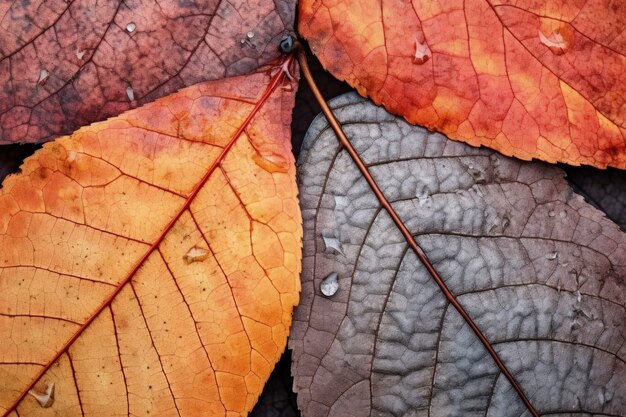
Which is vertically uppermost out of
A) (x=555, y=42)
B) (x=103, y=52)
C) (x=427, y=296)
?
(x=103, y=52)

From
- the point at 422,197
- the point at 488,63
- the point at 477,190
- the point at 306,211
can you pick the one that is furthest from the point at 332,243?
the point at 488,63

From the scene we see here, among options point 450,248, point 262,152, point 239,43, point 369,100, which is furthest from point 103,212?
point 450,248

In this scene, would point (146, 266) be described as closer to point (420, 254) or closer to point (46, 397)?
point (46, 397)

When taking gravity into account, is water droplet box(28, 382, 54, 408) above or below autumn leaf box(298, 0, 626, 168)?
below

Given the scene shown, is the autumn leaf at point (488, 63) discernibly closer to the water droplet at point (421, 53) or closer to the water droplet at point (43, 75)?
the water droplet at point (421, 53)

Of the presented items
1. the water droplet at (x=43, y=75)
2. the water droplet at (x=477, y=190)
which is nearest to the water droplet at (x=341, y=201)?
the water droplet at (x=477, y=190)

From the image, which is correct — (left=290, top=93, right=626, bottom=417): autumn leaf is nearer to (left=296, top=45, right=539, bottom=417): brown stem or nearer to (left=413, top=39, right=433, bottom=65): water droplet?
(left=296, top=45, right=539, bottom=417): brown stem

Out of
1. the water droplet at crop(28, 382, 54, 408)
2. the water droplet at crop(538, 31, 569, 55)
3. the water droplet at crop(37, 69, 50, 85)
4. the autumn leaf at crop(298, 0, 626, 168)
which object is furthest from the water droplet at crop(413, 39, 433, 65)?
the water droplet at crop(28, 382, 54, 408)
